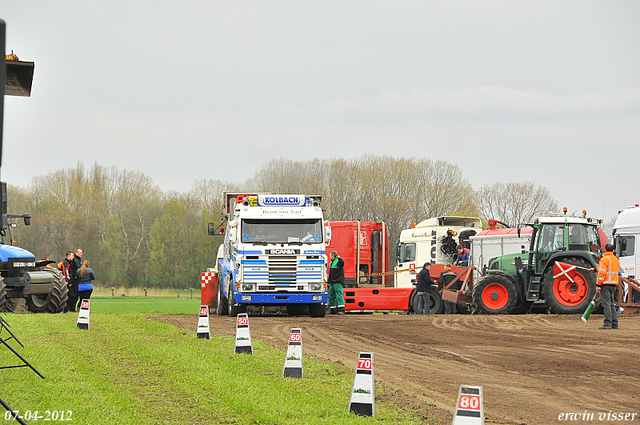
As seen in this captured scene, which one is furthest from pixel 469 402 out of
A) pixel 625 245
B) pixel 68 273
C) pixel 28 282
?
pixel 625 245

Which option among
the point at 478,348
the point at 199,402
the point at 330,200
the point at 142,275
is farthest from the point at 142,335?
the point at 142,275

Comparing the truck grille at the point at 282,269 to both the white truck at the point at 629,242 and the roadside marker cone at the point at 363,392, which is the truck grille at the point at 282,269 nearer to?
the white truck at the point at 629,242

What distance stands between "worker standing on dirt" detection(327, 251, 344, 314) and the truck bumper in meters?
2.22

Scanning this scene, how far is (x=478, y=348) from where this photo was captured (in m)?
14.4

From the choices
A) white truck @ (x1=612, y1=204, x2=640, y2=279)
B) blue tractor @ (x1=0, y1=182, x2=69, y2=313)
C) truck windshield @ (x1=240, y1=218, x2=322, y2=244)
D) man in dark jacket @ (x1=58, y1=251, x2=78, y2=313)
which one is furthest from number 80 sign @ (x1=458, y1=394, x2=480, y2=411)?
white truck @ (x1=612, y1=204, x2=640, y2=279)

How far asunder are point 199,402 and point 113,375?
7.76 ft

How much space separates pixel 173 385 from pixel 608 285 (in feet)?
41.1

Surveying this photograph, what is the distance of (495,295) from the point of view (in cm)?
2386

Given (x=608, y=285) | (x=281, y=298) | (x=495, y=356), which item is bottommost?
(x=495, y=356)

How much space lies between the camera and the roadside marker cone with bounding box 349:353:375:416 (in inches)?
303

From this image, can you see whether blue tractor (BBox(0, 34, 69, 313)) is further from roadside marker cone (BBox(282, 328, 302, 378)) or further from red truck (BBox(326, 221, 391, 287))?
red truck (BBox(326, 221, 391, 287))

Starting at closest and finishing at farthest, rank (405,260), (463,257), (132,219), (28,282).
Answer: (28,282), (463,257), (405,260), (132,219)

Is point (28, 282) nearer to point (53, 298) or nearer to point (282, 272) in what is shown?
point (53, 298)

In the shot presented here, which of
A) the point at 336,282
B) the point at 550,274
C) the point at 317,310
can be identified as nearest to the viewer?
the point at 550,274
